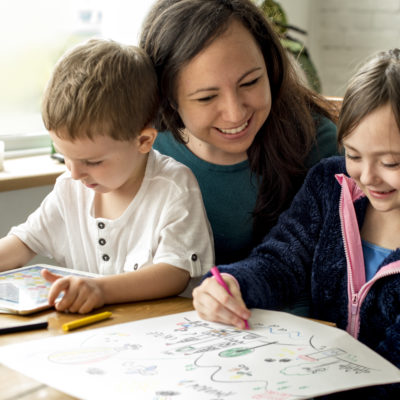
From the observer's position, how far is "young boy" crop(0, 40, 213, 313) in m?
1.10

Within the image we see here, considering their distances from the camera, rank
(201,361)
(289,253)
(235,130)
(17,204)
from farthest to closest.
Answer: (17,204), (235,130), (289,253), (201,361)

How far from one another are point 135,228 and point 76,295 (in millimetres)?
253

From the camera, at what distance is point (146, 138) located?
1.22 meters

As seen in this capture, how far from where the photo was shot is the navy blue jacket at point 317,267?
107 cm

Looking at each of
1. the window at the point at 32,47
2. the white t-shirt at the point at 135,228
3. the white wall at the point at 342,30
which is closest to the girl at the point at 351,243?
the white t-shirt at the point at 135,228

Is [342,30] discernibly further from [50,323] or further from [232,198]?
[50,323]

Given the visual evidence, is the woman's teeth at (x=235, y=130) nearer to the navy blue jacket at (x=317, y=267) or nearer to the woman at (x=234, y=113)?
the woman at (x=234, y=113)

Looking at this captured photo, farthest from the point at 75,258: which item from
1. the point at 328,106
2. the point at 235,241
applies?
the point at 328,106

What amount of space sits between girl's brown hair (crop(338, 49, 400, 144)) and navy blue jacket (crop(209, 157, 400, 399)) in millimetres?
140

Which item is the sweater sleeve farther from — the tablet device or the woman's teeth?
the tablet device

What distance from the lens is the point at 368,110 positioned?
103cm

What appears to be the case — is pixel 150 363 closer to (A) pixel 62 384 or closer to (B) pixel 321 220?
(A) pixel 62 384

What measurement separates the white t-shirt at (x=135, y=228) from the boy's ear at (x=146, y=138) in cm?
6

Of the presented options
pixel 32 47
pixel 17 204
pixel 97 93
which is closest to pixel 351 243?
pixel 97 93
